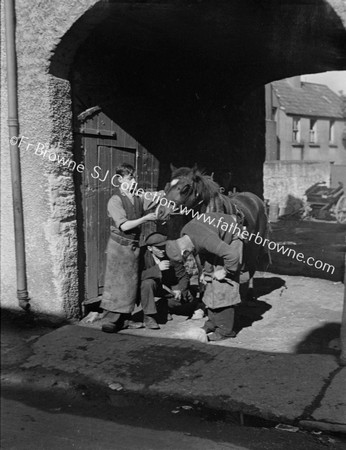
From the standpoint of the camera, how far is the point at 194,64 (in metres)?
7.46

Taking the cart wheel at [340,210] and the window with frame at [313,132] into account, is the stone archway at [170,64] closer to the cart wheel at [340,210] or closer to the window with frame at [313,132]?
the cart wheel at [340,210]

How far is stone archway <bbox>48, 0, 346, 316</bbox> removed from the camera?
545 centimetres

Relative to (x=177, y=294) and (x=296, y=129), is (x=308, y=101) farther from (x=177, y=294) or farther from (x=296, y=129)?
(x=177, y=294)

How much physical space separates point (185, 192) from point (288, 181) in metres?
16.7

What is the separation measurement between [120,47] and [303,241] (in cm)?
850

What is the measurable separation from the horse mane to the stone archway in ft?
4.45

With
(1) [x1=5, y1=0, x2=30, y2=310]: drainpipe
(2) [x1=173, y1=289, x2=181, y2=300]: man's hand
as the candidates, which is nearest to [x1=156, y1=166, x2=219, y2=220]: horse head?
(2) [x1=173, y1=289, x2=181, y2=300]: man's hand

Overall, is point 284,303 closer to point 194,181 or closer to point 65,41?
point 194,181

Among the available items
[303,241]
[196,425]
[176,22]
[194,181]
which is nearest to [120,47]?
[176,22]

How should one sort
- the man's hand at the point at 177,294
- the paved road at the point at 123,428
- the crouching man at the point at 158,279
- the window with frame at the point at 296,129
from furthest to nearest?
the window with frame at the point at 296,129
the man's hand at the point at 177,294
the crouching man at the point at 158,279
the paved road at the point at 123,428

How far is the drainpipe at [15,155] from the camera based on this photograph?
226 inches

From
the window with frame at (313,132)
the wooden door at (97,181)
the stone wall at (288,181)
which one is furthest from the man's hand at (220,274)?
the window with frame at (313,132)

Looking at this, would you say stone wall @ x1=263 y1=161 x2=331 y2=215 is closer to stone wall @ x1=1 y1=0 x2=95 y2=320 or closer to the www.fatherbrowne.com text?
the www.fatherbrowne.com text

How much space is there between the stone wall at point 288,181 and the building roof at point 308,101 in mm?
4744
